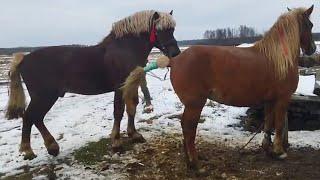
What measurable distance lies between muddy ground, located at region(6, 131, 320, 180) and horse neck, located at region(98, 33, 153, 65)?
55.5 inches

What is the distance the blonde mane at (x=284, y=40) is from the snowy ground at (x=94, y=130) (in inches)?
64.0

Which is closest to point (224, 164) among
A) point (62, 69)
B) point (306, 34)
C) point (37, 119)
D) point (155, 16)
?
point (306, 34)

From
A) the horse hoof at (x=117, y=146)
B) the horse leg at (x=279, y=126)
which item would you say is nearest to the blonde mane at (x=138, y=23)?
the horse hoof at (x=117, y=146)

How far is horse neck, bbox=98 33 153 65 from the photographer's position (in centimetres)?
609

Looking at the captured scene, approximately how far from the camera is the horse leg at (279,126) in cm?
515

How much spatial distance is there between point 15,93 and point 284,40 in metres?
3.92

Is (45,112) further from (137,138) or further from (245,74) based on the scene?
(245,74)

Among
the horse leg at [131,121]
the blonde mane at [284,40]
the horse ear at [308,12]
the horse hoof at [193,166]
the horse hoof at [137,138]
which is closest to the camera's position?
the horse hoof at [193,166]

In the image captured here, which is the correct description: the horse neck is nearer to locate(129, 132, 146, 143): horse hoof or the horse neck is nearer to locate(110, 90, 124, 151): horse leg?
locate(110, 90, 124, 151): horse leg

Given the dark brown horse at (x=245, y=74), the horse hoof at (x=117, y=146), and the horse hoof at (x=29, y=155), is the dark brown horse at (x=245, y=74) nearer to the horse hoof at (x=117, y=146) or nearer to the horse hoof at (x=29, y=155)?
the horse hoof at (x=117, y=146)

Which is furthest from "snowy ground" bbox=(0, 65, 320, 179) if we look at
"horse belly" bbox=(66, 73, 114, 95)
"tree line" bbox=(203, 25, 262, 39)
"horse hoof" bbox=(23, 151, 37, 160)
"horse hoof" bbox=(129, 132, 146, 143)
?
"tree line" bbox=(203, 25, 262, 39)

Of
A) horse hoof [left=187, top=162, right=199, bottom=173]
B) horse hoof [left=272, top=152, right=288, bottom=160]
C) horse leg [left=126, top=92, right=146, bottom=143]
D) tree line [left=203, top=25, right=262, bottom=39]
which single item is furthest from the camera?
tree line [left=203, top=25, right=262, bottom=39]

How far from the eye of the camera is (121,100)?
599 centimetres

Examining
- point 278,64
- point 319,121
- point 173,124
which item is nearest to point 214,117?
point 173,124
